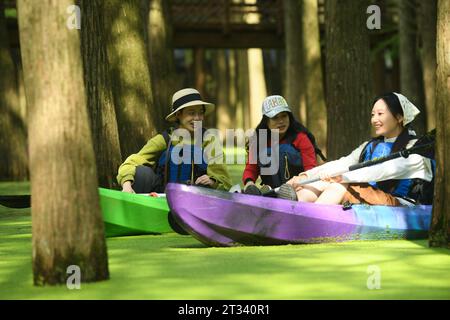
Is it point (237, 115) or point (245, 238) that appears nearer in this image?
point (245, 238)

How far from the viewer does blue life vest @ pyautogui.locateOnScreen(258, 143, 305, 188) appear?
1153cm

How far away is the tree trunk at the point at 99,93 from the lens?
44.6 ft

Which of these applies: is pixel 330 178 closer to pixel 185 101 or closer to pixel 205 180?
pixel 205 180

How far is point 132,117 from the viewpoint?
15203 mm

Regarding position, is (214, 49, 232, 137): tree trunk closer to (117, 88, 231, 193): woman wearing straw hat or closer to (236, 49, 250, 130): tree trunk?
(236, 49, 250, 130): tree trunk

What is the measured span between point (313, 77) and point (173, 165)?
11619 mm

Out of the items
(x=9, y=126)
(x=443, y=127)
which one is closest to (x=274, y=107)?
(x=443, y=127)

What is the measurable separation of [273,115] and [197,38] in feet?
69.7

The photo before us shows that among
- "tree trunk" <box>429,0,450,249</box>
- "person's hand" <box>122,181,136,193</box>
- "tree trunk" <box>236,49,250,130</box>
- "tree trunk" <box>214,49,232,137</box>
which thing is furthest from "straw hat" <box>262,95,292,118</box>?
"tree trunk" <box>214,49,232,137</box>

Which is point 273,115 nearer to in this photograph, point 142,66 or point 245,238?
point 245,238

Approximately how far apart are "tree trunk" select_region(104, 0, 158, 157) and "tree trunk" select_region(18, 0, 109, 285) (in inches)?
284

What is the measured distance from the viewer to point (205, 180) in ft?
37.3

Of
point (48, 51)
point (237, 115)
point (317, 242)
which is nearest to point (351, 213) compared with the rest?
point (317, 242)
